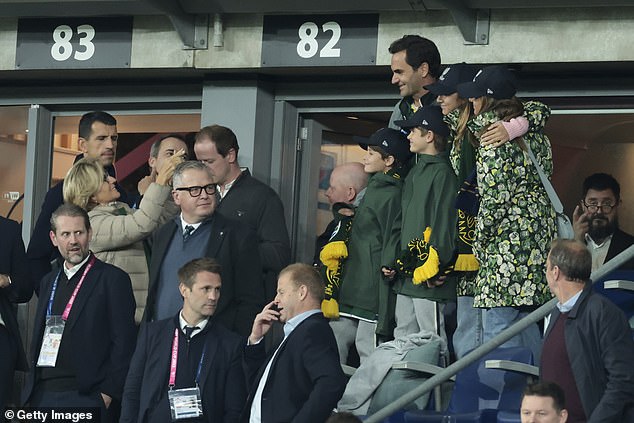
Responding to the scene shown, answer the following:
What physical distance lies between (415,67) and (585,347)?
2491 mm

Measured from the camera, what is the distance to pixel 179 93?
39.7 ft

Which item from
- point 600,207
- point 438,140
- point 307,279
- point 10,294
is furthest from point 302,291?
point 600,207

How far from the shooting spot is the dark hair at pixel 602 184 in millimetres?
10539

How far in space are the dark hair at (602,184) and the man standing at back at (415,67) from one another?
49.4 inches

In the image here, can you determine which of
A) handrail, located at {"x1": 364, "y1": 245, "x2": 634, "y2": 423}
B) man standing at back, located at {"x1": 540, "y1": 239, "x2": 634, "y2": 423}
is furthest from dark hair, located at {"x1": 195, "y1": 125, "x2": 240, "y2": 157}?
man standing at back, located at {"x1": 540, "y1": 239, "x2": 634, "y2": 423}

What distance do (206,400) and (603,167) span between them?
333 cm

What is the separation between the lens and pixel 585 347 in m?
8.14

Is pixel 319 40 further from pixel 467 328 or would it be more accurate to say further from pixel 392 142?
pixel 467 328

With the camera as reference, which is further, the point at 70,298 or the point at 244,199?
the point at 244,199

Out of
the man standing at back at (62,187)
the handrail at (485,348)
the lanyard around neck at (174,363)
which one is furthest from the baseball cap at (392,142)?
the man standing at back at (62,187)

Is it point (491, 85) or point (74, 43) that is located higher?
point (74, 43)

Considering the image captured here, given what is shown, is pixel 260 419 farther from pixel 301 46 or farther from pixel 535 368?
pixel 301 46

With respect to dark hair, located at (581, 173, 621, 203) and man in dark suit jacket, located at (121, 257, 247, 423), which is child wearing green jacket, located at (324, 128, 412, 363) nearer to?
man in dark suit jacket, located at (121, 257, 247, 423)

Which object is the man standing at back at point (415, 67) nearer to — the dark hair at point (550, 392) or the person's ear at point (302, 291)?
the person's ear at point (302, 291)
